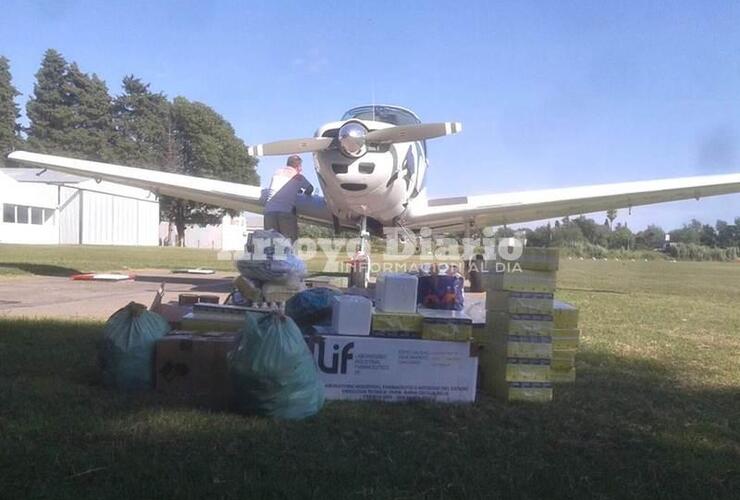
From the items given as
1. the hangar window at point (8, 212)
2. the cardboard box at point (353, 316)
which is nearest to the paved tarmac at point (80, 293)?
the cardboard box at point (353, 316)

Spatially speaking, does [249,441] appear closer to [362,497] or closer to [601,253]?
[362,497]

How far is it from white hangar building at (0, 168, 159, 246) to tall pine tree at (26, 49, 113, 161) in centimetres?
1563

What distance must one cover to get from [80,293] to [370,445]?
8.68 metres

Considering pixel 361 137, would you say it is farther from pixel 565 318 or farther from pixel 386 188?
pixel 565 318

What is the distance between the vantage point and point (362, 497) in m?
2.82

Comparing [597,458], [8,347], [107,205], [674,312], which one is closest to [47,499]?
[597,458]

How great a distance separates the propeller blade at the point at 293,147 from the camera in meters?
11.0

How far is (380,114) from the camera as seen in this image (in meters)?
12.2

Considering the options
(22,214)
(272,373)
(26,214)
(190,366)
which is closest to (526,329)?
(272,373)

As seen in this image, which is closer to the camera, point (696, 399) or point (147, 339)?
point (147, 339)

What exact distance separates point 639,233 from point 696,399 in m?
84.5

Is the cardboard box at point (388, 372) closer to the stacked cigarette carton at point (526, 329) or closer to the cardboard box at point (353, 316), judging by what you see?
the cardboard box at point (353, 316)

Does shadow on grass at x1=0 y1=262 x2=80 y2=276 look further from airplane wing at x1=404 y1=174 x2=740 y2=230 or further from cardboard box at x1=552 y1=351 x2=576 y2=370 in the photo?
cardboard box at x1=552 y1=351 x2=576 y2=370

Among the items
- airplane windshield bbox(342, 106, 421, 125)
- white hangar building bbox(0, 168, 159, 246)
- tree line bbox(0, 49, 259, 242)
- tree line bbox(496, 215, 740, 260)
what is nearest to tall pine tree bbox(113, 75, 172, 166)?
tree line bbox(0, 49, 259, 242)
